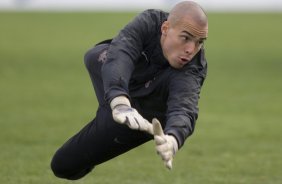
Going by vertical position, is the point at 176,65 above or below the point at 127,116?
below

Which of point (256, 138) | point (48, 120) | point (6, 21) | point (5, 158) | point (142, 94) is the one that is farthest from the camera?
point (6, 21)

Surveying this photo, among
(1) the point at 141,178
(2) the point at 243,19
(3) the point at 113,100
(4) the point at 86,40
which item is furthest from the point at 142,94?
(2) the point at 243,19

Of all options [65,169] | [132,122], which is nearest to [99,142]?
[65,169]

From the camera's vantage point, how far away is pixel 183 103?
21.1ft

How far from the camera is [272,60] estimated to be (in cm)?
2678

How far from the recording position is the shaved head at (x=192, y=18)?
6.52 metres

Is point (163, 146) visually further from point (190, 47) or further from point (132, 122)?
point (190, 47)

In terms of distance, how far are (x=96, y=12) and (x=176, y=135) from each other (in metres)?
41.7

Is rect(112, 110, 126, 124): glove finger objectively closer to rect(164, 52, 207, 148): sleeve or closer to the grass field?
rect(164, 52, 207, 148): sleeve

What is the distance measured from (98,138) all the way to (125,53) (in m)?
1.05

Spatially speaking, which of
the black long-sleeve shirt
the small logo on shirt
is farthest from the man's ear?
the small logo on shirt

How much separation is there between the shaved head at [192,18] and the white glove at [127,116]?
821 mm

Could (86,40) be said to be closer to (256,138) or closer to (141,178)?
(256,138)

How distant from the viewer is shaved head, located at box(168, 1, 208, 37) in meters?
6.52
